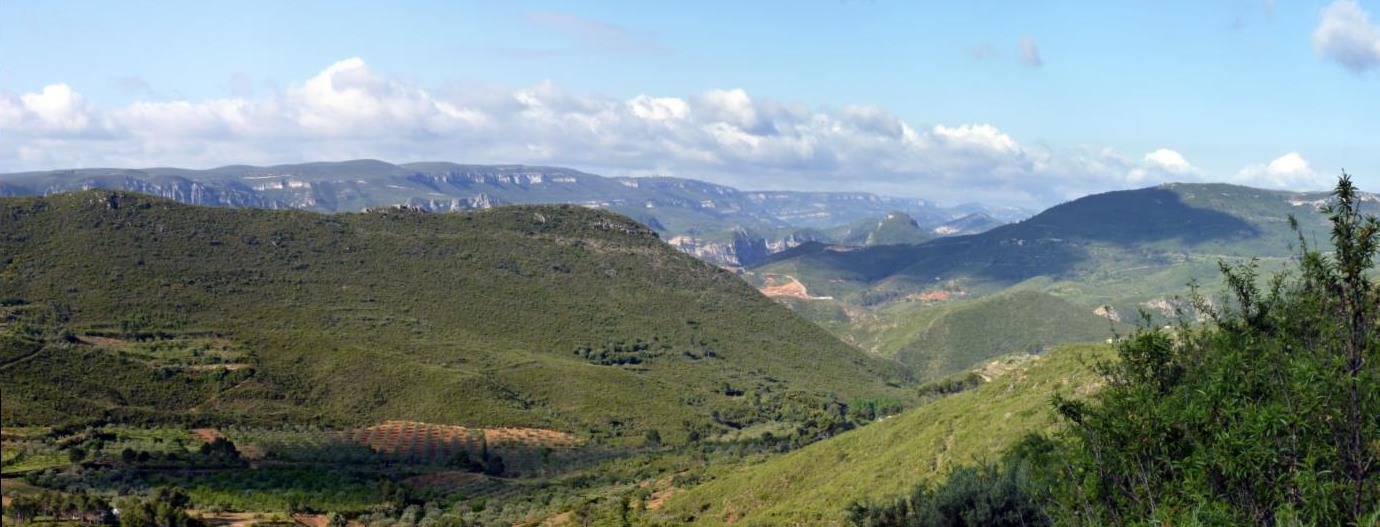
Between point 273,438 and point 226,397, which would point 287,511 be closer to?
point 273,438

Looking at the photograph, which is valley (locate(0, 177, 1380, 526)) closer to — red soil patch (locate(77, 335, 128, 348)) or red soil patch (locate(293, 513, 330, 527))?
red soil patch (locate(293, 513, 330, 527))

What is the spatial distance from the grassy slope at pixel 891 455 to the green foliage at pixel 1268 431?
35952 millimetres

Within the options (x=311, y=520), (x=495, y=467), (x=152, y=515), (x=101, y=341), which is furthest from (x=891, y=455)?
(x=101, y=341)

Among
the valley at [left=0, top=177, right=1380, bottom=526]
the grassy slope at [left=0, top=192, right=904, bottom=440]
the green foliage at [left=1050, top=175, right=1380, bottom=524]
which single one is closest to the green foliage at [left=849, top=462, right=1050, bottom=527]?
the valley at [left=0, top=177, right=1380, bottom=526]

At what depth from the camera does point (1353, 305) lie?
2608cm

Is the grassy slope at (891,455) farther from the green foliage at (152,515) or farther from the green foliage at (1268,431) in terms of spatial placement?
the green foliage at (152,515)

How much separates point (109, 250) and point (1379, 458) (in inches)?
7420

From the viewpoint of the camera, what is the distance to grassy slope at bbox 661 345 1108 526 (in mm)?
70400

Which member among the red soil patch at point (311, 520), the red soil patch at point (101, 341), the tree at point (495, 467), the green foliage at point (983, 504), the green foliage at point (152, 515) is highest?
the green foliage at point (983, 504)

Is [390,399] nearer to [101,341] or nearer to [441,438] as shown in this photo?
[441,438]

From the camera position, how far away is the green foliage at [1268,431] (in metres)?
23.2

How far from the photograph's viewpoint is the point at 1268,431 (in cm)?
2434

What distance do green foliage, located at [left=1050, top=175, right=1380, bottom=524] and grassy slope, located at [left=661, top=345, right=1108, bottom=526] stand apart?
3595 cm

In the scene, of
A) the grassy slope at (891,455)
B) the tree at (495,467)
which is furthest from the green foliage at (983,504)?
the tree at (495,467)
